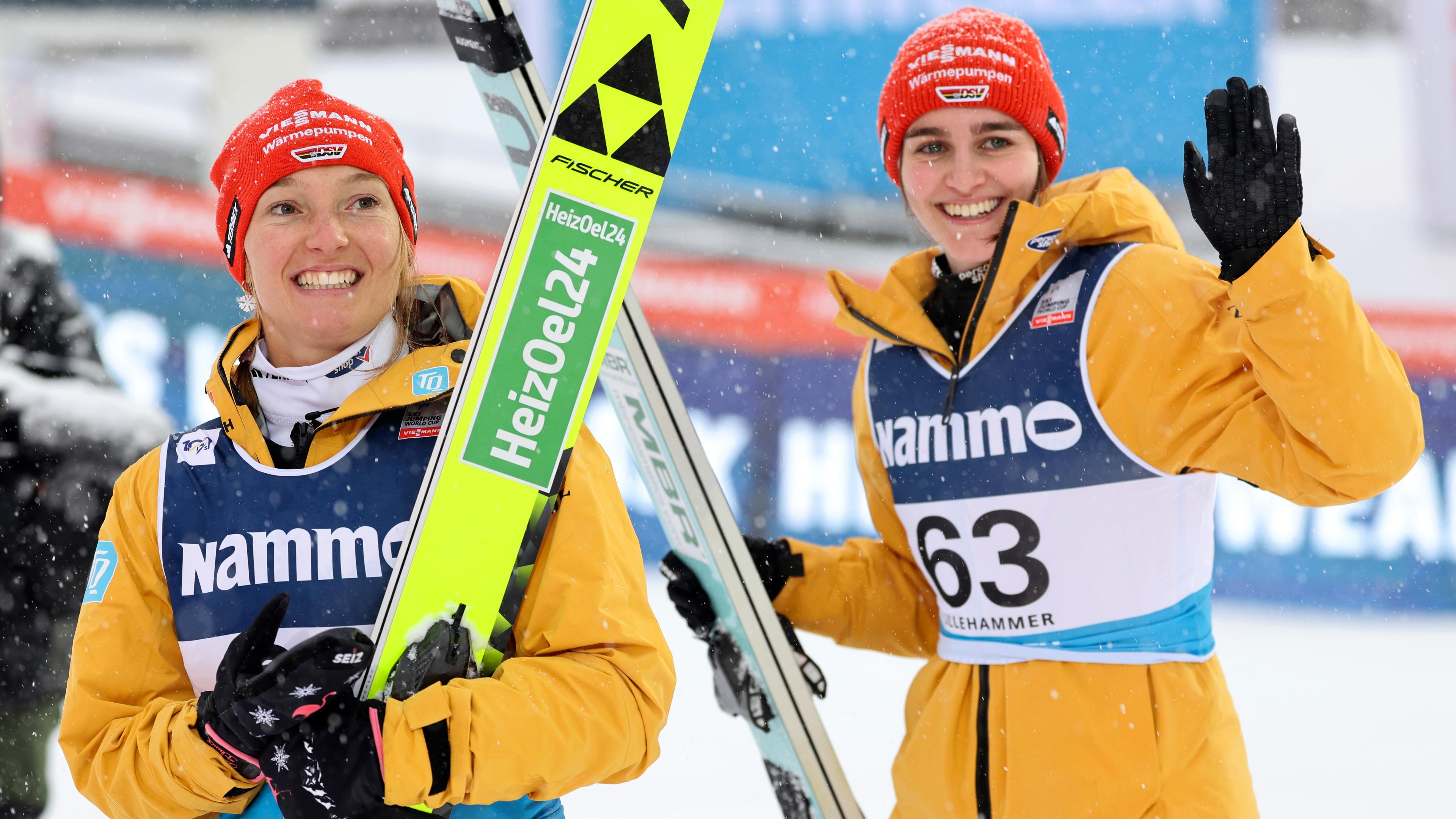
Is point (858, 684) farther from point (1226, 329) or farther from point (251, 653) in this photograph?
point (251, 653)

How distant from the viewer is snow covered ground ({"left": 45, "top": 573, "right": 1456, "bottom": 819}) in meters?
4.09

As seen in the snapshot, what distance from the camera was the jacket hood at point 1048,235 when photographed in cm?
196

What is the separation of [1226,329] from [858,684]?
3708mm

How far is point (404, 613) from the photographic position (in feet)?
5.25

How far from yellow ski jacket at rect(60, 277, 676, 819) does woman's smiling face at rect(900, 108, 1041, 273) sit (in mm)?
838

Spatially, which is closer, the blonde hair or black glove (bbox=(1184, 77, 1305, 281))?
black glove (bbox=(1184, 77, 1305, 281))

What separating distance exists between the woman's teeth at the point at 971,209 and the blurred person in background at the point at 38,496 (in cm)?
218

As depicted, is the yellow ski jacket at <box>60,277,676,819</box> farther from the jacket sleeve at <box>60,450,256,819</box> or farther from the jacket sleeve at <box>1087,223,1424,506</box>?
the jacket sleeve at <box>1087,223,1424,506</box>

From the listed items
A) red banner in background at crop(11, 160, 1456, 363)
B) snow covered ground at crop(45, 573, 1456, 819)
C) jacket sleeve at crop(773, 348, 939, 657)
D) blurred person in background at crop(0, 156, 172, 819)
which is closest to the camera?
jacket sleeve at crop(773, 348, 939, 657)

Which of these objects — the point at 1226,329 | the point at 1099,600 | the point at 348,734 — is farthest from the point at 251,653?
the point at 1226,329

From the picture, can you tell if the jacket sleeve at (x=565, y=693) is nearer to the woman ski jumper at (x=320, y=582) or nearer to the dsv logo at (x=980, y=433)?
the woman ski jumper at (x=320, y=582)

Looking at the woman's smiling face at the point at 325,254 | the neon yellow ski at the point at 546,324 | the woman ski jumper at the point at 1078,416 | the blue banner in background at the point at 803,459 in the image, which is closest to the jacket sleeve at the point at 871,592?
the woman ski jumper at the point at 1078,416

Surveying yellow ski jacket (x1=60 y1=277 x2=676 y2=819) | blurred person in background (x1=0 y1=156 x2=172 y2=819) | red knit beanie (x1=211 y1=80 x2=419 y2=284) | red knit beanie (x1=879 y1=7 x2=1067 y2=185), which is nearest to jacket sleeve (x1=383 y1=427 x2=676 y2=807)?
yellow ski jacket (x1=60 y1=277 x2=676 y2=819)

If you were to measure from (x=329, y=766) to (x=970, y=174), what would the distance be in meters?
1.43
